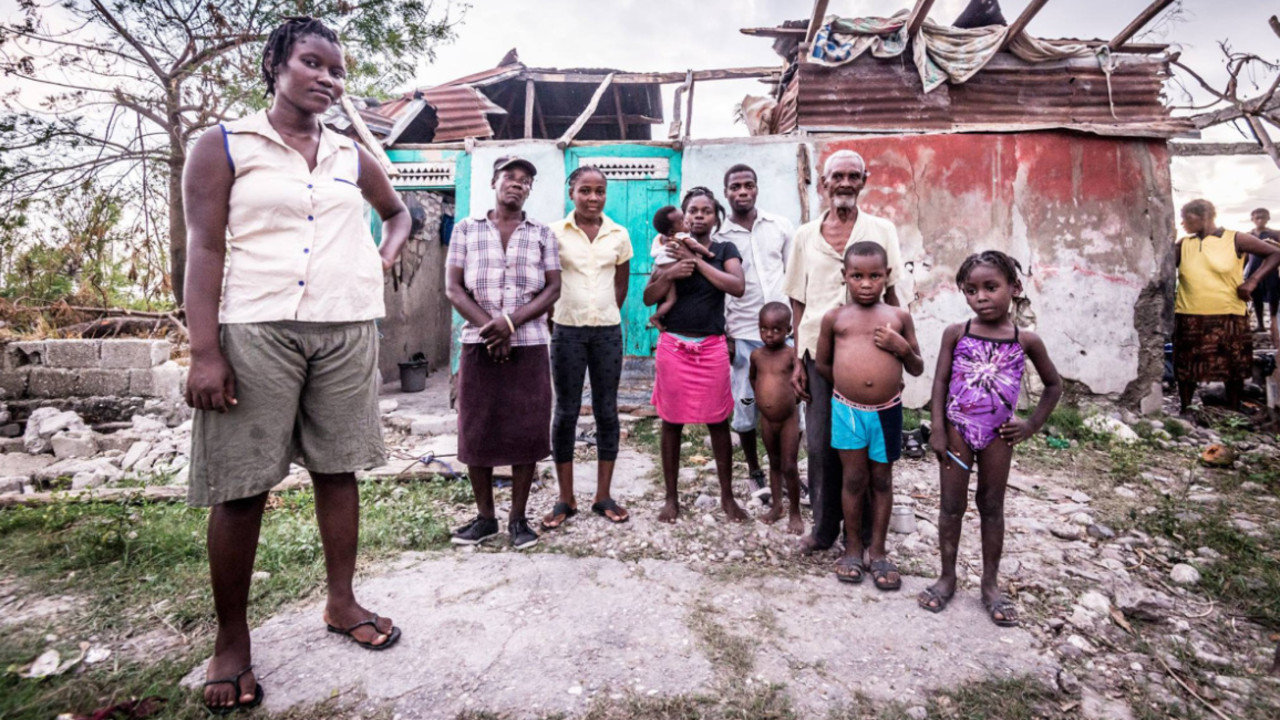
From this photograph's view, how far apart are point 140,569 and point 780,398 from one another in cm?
288

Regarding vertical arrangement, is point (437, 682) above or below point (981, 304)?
below

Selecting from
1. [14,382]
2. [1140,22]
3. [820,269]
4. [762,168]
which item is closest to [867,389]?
[820,269]

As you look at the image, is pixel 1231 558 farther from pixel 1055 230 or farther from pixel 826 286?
pixel 1055 230

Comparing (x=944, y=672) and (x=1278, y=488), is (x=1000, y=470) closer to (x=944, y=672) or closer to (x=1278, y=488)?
(x=944, y=672)

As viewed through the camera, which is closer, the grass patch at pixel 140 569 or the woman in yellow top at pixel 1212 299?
the grass patch at pixel 140 569

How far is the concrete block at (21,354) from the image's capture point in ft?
20.0

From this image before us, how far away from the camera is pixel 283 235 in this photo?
5.72ft

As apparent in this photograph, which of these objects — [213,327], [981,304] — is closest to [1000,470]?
[981,304]

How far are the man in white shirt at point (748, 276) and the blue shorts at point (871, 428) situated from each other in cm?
84

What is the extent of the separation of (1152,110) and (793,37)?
3.61 m

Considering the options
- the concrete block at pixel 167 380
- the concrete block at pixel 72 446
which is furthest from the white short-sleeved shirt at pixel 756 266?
the concrete block at pixel 167 380

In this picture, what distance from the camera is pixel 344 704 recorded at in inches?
68.1

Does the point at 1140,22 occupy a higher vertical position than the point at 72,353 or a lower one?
higher

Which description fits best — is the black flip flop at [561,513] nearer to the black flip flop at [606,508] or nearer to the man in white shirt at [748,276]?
the black flip flop at [606,508]
